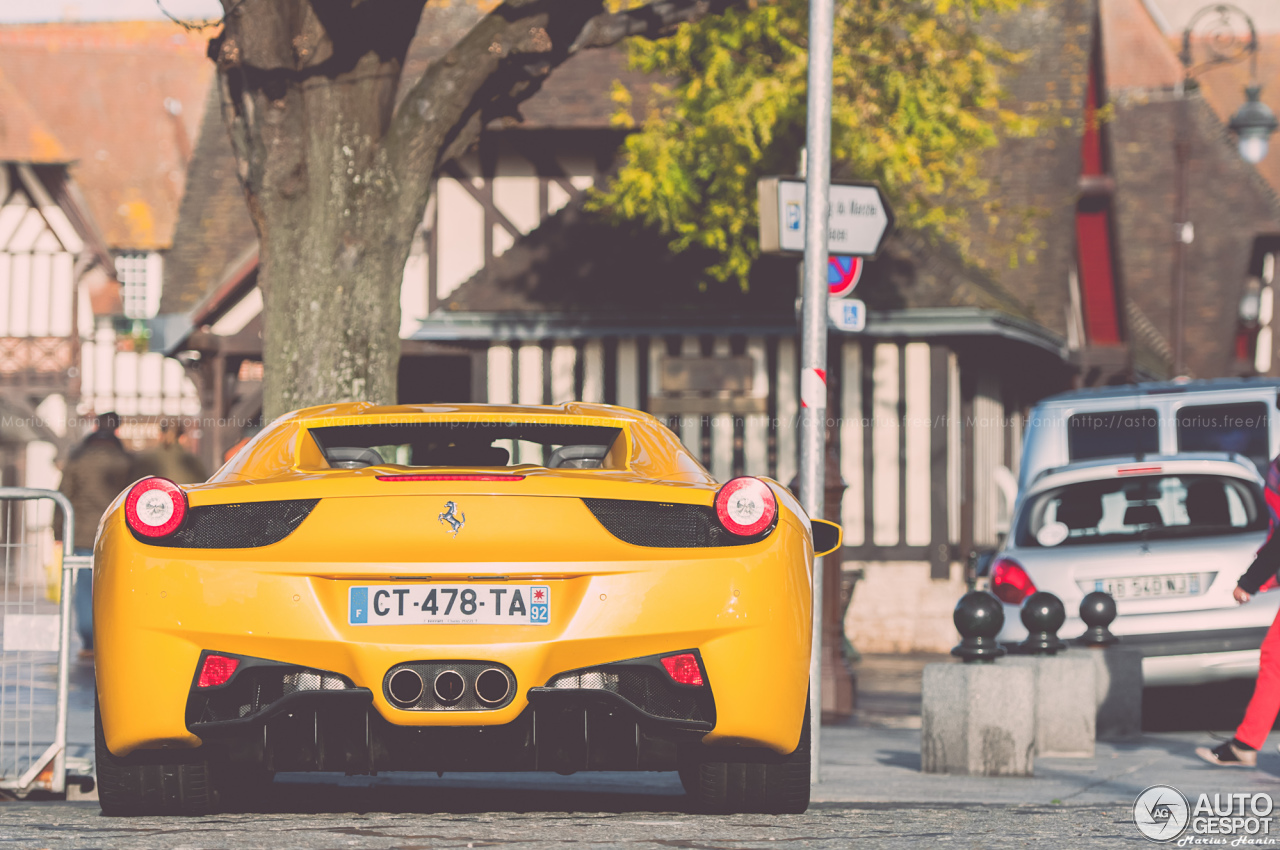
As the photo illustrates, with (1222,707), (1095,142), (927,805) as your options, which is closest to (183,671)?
(927,805)

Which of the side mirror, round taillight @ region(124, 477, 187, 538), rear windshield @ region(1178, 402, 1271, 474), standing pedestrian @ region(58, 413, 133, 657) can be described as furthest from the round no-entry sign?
standing pedestrian @ region(58, 413, 133, 657)

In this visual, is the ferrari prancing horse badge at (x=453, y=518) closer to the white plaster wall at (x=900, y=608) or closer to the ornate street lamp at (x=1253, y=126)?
the white plaster wall at (x=900, y=608)

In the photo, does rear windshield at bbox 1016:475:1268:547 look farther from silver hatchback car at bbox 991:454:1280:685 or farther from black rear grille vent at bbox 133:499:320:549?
black rear grille vent at bbox 133:499:320:549

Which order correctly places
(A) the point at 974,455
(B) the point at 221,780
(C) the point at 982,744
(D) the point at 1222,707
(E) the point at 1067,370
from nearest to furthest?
(B) the point at 221,780
(C) the point at 982,744
(D) the point at 1222,707
(A) the point at 974,455
(E) the point at 1067,370

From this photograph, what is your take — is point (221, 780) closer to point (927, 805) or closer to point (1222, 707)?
point (927, 805)

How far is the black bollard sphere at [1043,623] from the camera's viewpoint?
9812 millimetres

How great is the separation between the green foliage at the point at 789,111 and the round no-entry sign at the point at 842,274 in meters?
6.95

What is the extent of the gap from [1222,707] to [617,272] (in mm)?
9039

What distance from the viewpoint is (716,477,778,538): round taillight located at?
18.4ft

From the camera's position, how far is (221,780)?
6.20m

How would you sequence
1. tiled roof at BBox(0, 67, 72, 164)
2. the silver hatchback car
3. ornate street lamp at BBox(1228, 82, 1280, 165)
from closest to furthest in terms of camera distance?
the silver hatchback car, ornate street lamp at BBox(1228, 82, 1280, 165), tiled roof at BBox(0, 67, 72, 164)

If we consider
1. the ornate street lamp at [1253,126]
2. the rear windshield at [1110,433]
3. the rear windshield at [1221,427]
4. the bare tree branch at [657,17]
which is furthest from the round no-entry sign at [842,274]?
the ornate street lamp at [1253,126]

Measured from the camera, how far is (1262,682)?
8.21m

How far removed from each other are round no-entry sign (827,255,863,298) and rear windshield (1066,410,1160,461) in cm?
548
